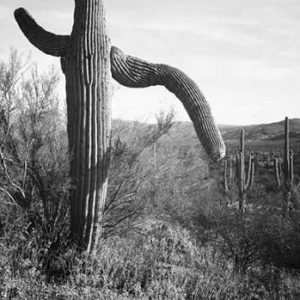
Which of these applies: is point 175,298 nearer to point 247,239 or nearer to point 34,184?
point 34,184

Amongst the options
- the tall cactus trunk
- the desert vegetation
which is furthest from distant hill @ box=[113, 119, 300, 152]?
the tall cactus trunk

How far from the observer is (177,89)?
5660 mm

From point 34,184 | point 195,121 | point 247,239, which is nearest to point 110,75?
point 195,121

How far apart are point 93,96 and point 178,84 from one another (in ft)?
3.57

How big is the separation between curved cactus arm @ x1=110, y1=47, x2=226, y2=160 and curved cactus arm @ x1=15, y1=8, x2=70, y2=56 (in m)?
0.70

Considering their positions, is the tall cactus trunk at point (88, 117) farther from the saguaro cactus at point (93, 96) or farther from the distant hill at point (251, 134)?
the distant hill at point (251, 134)

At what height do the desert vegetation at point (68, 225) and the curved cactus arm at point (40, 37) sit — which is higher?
the curved cactus arm at point (40, 37)

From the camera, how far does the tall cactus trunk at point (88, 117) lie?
18.2ft

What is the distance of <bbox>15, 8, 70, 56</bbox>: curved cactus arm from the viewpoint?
19.7 ft

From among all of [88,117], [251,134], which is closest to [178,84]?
[88,117]

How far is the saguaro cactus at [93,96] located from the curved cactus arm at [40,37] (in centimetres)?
3

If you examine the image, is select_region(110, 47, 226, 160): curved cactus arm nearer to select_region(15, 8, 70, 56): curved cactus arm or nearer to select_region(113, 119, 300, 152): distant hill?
select_region(15, 8, 70, 56): curved cactus arm

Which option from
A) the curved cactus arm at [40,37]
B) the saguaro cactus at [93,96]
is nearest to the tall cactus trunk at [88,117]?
the saguaro cactus at [93,96]

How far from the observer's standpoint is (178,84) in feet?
18.5
